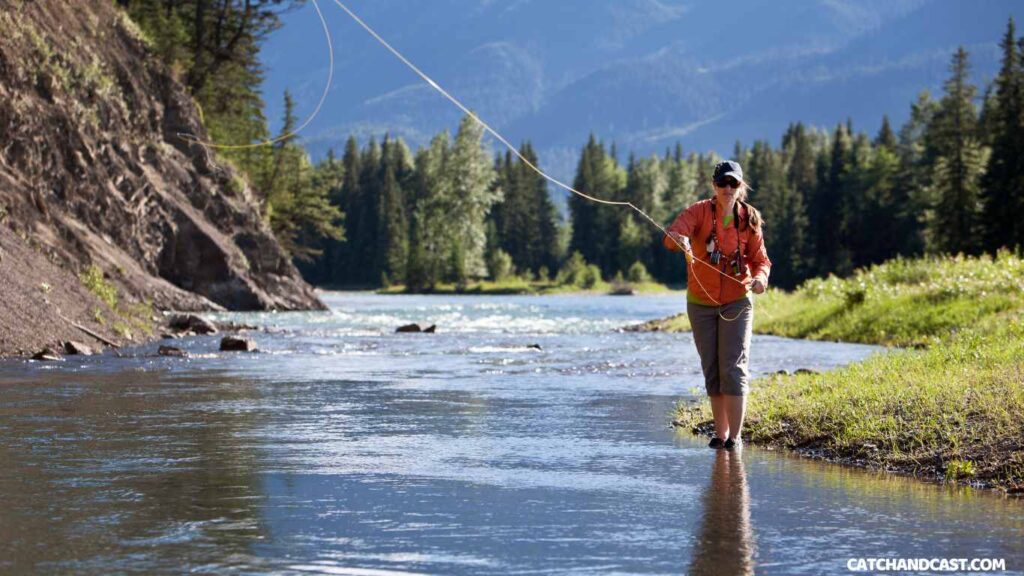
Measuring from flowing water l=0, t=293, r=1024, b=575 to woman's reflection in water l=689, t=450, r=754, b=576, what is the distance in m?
0.02

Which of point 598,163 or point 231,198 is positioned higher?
point 598,163

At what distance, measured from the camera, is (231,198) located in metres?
53.0

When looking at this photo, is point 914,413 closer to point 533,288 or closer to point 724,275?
point 724,275

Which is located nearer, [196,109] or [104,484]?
[104,484]

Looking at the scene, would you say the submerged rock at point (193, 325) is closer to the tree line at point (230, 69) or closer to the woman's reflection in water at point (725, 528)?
the tree line at point (230, 69)

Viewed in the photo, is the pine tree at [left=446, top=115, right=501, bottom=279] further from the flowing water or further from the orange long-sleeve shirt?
the orange long-sleeve shirt

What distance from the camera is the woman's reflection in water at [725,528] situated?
656 cm

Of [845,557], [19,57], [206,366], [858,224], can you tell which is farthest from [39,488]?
[858,224]

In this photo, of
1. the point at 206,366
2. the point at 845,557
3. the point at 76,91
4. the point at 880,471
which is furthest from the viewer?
the point at 76,91

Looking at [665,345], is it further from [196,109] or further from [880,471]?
[196,109]

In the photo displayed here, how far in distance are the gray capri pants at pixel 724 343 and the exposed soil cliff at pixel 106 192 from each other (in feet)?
45.0

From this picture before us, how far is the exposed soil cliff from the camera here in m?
25.0

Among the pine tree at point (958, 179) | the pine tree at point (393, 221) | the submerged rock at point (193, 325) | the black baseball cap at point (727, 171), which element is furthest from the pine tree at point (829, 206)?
the black baseball cap at point (727, 171)

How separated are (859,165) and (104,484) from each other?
116153mm
